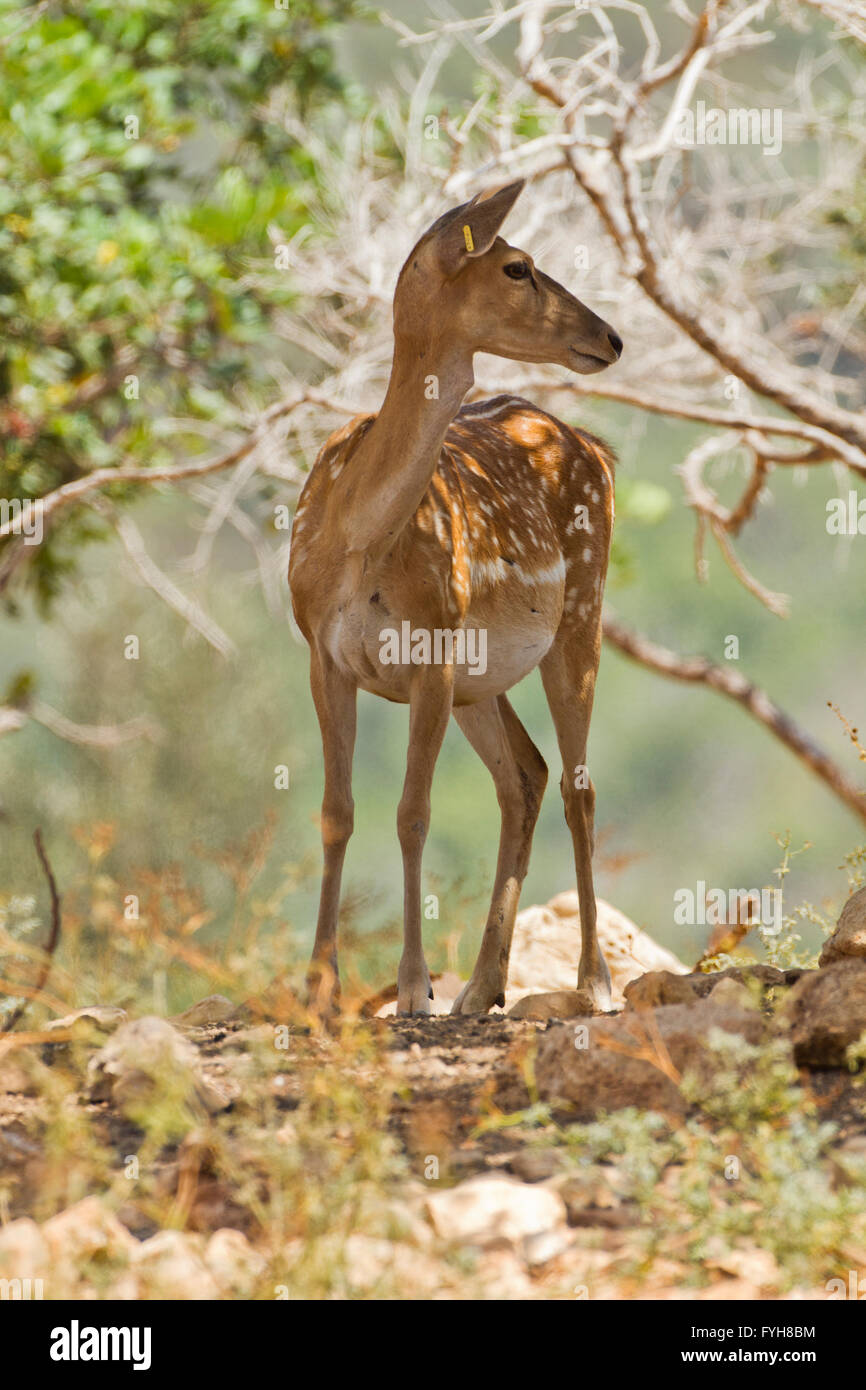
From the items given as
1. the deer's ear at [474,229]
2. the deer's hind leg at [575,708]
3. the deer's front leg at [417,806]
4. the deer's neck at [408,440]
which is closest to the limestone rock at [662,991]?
the deer's front leg at [417,806]

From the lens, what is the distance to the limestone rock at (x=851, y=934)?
4613 mm

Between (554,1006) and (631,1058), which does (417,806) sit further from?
(631,1058)

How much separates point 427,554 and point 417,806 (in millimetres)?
860

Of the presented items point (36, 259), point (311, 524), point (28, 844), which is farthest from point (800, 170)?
point (311, 524)

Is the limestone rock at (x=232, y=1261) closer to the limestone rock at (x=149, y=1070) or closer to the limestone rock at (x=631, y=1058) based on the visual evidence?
the limestone rock at (x=149, y=1070)

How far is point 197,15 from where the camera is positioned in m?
11.7

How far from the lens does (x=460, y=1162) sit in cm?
358

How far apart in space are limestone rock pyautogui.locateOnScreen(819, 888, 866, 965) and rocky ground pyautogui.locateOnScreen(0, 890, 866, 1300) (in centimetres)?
39

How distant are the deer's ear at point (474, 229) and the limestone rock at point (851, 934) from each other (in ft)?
7.85

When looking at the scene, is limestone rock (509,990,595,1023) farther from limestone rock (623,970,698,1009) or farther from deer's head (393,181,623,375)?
deer's head (393,181,623,375)

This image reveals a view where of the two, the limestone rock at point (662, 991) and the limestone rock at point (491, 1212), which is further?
the limestone rock at point (662, 991)

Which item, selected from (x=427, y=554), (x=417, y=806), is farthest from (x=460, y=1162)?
(x=427, y=554)

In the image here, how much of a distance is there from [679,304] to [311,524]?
8.64 ft

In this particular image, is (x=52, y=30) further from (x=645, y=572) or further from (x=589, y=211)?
(x=645, y=572)
